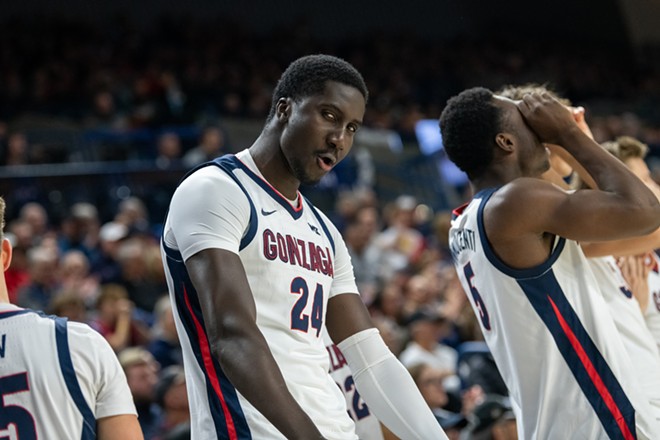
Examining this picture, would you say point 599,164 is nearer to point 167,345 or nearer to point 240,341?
point 240,341

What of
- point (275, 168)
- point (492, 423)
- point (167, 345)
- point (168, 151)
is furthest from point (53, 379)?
point (168, 151)

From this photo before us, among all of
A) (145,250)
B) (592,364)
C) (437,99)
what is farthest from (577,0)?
(592,364)

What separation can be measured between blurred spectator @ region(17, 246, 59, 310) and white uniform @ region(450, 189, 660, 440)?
5175 mm

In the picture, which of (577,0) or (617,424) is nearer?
(617,424)

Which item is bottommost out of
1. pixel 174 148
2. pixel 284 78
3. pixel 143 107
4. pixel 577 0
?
pixel 284 78

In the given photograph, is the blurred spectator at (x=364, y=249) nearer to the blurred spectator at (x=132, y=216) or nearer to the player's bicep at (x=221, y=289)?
the blurred spectator at (x=132, y=216)

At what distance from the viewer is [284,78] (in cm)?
312

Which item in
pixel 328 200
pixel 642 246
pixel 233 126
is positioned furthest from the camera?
pixel 233 126

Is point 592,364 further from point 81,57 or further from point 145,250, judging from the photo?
point 81,57

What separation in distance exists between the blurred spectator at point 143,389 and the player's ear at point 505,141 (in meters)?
3.38

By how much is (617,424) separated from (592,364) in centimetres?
22

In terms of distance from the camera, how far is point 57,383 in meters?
2.57

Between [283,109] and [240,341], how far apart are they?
867mm

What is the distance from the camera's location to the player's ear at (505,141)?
353cm
